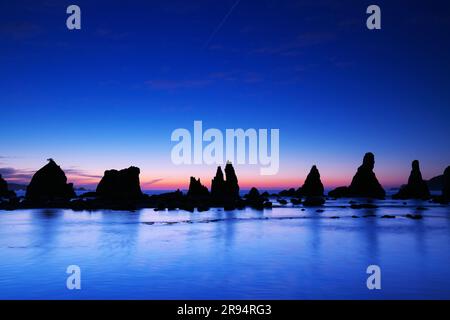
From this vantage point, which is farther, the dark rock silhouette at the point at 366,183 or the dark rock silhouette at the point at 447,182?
the dark rock silhouette at the point at 366,183

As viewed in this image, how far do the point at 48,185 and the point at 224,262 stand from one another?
10788 cm

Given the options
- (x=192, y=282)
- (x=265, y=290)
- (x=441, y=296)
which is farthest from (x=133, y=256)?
(x=441, y=296)

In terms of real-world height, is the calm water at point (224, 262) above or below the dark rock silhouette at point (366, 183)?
below

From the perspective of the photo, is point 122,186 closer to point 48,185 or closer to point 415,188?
point 48,185

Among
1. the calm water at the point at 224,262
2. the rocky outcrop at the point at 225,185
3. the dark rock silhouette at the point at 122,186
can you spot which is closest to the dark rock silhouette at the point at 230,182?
the rocky outcrop at the point at 225,185

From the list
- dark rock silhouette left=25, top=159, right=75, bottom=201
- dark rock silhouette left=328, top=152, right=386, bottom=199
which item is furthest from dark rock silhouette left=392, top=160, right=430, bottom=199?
dark rock silhouette left=25, top=159, right=75, bottom=201

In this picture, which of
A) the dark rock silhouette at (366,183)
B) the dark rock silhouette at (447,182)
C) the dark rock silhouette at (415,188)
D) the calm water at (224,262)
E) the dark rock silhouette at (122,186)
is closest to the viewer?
the calm water at (224,262)

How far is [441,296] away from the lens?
2019 cm

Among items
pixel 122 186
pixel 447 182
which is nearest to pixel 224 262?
pixel 122 186

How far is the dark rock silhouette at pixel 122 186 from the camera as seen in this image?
122312mm

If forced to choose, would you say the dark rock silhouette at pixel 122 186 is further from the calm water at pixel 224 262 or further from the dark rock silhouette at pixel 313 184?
the dark rock silhouette at pixel 313 184

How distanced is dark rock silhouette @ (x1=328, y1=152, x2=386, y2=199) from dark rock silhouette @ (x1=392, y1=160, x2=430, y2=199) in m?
12.3

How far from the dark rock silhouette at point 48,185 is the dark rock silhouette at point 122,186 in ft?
39.9

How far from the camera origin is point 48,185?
12325cm
